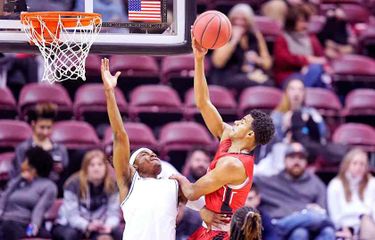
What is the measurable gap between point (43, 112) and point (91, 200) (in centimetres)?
103

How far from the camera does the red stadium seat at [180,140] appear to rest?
9.28 m

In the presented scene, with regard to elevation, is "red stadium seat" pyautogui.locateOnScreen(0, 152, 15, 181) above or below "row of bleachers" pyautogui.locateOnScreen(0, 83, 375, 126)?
below

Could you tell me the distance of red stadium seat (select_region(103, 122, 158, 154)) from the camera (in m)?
9.05

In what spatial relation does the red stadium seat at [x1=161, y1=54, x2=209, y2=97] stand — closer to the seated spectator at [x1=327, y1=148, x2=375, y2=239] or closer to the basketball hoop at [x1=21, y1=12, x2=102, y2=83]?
the seated spectator at [x1=327, y1=148, x2=375, y2=239]

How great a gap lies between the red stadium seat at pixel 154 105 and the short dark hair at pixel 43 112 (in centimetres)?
83

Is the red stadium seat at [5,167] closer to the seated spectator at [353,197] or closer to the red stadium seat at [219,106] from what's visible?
the red stadium seat at [219,106]

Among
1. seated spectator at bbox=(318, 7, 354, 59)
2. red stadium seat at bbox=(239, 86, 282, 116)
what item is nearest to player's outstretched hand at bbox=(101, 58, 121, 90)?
red stadium seat at bbox=(239, 86, 282, 116)

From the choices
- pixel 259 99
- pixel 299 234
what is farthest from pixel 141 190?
pixel 259 99

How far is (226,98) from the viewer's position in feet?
32.0

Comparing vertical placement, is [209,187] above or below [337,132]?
above

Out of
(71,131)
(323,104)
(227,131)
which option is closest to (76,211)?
(71,131)

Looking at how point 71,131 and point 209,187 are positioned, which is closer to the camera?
point 209,187

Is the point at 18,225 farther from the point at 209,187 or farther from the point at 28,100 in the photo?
the point at 209,187

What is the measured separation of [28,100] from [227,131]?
3.30m
